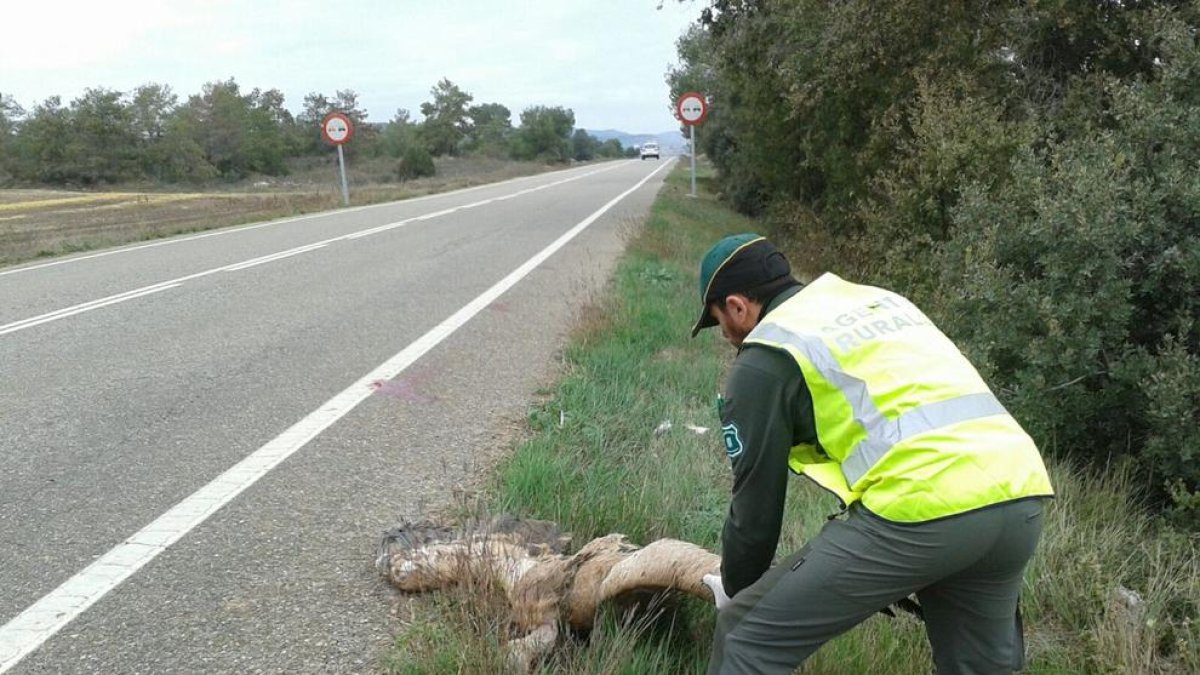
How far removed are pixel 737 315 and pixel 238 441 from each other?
3026 millimetres

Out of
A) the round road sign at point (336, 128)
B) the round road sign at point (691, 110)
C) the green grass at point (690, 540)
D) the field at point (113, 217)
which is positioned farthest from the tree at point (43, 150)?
the green grass at point (690, 540)

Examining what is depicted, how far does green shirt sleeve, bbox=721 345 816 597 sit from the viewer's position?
1.94m

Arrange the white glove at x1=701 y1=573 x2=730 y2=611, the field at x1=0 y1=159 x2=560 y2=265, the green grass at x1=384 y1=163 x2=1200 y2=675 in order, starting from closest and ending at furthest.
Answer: the white glove at x1=701 y1=573 x2=730 y2=611, the green grass at x1=384 y1=163 x2=1200 y2=675, the field at x1=0 y1=159 x2=560 y2=265

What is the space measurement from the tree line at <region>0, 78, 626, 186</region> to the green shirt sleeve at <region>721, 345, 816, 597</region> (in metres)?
57.7

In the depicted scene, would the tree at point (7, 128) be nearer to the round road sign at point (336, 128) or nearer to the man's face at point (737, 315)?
the round road sign at point (336, 128)

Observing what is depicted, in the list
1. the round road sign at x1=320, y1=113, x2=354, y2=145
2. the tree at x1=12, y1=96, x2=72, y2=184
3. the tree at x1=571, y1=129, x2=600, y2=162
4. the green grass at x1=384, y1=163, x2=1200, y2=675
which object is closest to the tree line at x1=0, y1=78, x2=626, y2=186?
the tree at x1=12, y1=96, x2=72, y2=184

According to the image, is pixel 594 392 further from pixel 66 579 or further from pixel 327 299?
pixel 327 299

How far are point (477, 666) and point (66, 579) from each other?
1.65m

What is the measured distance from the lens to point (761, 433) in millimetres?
1959

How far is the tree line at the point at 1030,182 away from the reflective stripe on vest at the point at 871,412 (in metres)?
2.46

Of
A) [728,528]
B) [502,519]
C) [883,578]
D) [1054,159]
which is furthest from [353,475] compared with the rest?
[1054,159]

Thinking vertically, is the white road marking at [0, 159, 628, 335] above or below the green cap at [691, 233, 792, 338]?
below

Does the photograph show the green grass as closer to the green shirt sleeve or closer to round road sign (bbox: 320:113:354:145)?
the green shirt sleeve

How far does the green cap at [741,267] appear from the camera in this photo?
2.14m
